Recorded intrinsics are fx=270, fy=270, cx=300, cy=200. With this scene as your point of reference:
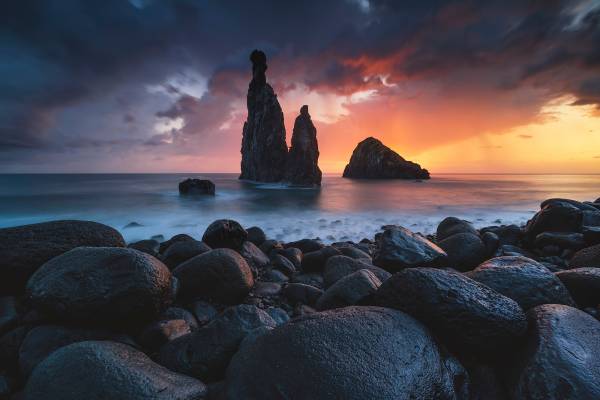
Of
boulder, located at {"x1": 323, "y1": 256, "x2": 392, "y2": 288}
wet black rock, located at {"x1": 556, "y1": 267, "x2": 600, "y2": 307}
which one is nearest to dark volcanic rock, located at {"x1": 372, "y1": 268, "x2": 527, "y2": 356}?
wet black rock, located at {"x1": 556, "y1": 267, "x2": 600, "y2": 307}

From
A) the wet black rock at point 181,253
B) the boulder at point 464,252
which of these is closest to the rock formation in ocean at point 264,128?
the boulder at point 464,252

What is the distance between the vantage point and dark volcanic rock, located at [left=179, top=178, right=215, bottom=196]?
29.7 metres

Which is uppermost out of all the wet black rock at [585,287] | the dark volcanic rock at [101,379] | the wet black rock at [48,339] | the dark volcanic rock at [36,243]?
the dark volcanic rock at [36,243]

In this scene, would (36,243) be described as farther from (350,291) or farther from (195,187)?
(195,187)

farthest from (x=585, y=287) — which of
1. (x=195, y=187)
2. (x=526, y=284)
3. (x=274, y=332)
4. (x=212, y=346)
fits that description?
(x=195, y=187)

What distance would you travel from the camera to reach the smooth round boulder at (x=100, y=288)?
2.71 meters

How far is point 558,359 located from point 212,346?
9.04ft

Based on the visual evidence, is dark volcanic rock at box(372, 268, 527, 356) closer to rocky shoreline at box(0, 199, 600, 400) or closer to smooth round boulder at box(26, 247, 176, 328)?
rocky shoreline at box(0, 199, 600, 400)

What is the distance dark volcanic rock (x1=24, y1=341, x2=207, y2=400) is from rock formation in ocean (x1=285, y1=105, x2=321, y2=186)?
147 ft

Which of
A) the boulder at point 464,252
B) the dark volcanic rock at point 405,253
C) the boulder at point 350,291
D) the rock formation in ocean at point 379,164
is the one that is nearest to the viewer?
the boulder at point 350,291

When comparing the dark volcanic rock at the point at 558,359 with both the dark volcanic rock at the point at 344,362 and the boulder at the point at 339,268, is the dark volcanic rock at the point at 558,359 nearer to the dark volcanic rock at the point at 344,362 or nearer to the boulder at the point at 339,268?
the dark volcanic rock at the point at 344,362

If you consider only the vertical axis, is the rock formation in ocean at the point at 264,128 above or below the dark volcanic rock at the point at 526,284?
above

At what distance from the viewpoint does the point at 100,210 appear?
62.6 feet

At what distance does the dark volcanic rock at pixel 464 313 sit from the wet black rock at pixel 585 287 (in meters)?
1.68
